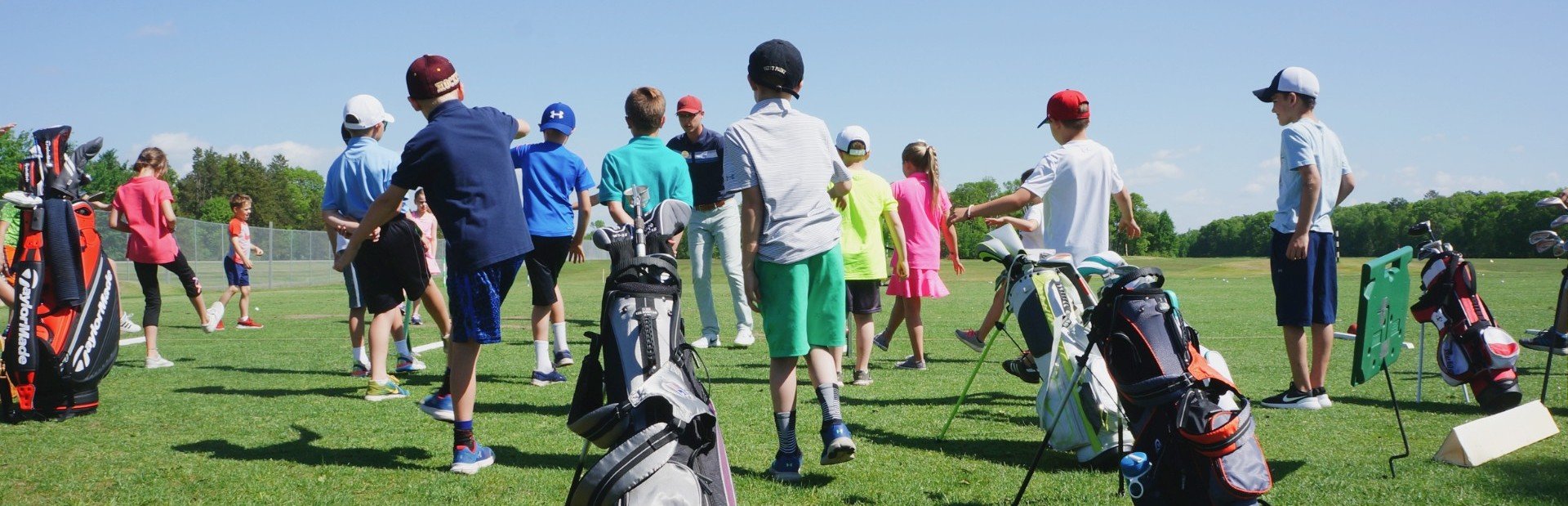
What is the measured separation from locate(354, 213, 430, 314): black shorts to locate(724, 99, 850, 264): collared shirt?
7.96 feet

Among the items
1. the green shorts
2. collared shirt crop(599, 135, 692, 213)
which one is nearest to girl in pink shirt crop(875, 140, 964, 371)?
collared shirt crop(599, 135, 692, 213)

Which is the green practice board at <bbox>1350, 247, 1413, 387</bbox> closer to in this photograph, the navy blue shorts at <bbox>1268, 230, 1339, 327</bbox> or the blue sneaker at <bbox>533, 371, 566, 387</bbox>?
the navy blue shorts at <bbox>1268, 230, 1339, 327</bbox>

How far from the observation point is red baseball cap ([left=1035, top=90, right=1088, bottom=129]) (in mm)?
5363

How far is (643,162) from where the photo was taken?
290 inches

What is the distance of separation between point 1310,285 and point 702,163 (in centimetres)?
511

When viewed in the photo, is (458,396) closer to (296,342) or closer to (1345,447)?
(1345,447)

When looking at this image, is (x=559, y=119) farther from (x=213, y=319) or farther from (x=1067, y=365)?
(x=213, y=319)

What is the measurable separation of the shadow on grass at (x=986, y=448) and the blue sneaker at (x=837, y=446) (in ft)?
2.61

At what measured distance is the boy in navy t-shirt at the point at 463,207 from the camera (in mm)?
4293

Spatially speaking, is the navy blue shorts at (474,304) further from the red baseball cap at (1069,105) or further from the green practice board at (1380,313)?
the green practice board at (1380,313)

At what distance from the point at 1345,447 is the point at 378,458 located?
4.43 meters

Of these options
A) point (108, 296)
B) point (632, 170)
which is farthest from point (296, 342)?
point (632, 170)

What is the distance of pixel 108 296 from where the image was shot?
247 inches

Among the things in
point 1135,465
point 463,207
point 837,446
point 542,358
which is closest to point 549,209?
point 542,358
